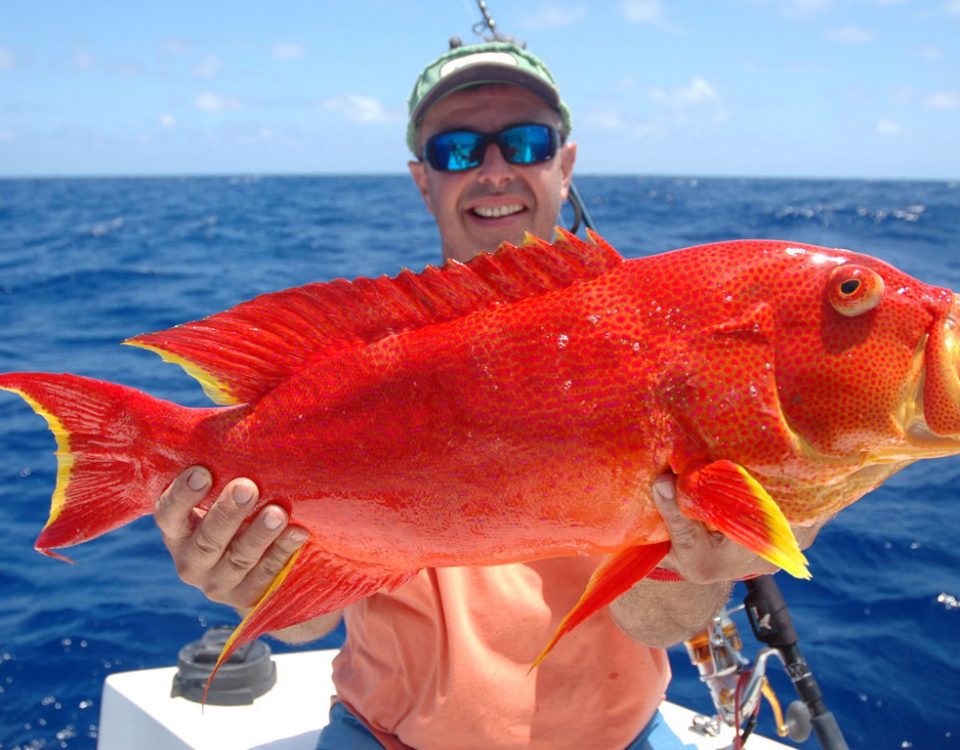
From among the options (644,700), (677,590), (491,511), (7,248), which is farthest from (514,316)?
(7,248)

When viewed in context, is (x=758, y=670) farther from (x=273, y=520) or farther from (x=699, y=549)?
(x=273, y=520)

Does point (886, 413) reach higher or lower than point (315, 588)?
higher

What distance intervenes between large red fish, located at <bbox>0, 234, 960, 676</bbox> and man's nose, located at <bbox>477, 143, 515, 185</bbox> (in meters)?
2.00

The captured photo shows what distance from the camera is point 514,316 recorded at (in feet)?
6.54

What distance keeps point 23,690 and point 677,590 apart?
4.63 meters

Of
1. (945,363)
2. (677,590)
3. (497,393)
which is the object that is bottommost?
(677,590)

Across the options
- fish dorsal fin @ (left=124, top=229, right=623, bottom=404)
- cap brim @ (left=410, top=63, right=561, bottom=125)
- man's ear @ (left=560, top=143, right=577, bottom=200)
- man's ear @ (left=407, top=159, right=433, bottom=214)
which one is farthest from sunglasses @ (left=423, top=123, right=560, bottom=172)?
fish dorsal fin @ (left=124, top=229, right=623, bottom=404)

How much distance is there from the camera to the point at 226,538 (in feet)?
7.59

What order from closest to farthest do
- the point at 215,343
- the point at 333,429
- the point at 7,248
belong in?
1. the point at 333,429
2. the point at 215,343
3. the point at 7,248

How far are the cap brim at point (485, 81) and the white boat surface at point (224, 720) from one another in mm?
3078

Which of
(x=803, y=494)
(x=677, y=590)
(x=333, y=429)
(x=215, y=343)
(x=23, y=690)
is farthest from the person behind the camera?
(x=23, y=690)

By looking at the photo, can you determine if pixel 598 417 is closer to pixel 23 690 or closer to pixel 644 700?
pixel 644 700

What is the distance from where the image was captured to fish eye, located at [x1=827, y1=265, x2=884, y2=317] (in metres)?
1.80

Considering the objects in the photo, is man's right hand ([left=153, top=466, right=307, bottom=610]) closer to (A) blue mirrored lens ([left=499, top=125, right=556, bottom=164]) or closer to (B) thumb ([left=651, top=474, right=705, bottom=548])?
(B) thumb ([left=651, top=474, right=705, bottom=548])
